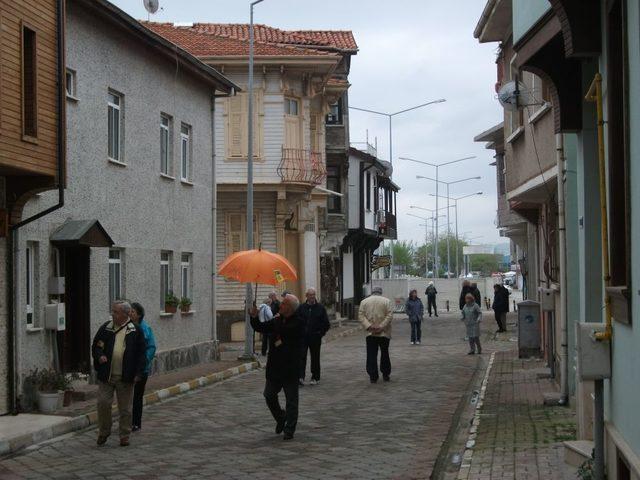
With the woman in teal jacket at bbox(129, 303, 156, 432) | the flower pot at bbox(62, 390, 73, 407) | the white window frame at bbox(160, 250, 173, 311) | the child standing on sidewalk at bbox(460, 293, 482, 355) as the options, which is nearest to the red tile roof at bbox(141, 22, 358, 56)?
the child standing on sidewalk at bbox(460, 293, 482, 355)

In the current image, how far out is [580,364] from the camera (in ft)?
28.8

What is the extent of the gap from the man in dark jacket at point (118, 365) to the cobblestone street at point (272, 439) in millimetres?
330

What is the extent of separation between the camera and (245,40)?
120 feet

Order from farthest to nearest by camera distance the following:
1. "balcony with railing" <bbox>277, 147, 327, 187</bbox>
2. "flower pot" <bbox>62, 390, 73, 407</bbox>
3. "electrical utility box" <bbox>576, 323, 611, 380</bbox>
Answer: "balcony with railing" <bbox>277, 147, 327, 187</bbox> < "flower pot" <bbox>62, 390, 73, 407</bbox> < "electrical utility box" <bbox>576, 323, 611, 380</bbox>

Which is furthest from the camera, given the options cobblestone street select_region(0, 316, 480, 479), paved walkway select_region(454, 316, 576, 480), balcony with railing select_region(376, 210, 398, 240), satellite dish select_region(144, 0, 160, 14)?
balcony with railing select_region(376, 210, 398, 240)

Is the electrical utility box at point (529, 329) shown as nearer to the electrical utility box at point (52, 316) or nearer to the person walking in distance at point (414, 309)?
the person walking in distance at point (414, 309)

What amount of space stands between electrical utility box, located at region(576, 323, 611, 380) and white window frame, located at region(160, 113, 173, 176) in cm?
1644

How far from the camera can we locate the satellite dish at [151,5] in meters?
26.5

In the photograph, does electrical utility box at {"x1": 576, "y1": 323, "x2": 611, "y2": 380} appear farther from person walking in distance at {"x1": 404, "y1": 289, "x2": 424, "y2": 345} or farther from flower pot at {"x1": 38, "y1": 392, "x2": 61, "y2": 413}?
person walking in distance at {"x1": 404, "y1": 289, "x2": 424, "y2": 345}

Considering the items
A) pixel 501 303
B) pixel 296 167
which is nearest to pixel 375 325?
pixel 296 167

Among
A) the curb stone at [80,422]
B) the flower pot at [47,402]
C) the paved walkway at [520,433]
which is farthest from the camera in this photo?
the flower pot at [47,402]

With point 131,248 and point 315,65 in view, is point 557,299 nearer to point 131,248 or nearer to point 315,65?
point 131,248

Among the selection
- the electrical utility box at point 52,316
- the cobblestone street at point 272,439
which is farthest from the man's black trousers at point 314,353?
the electrical utility box at point 52,316

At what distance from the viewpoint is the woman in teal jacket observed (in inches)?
556
